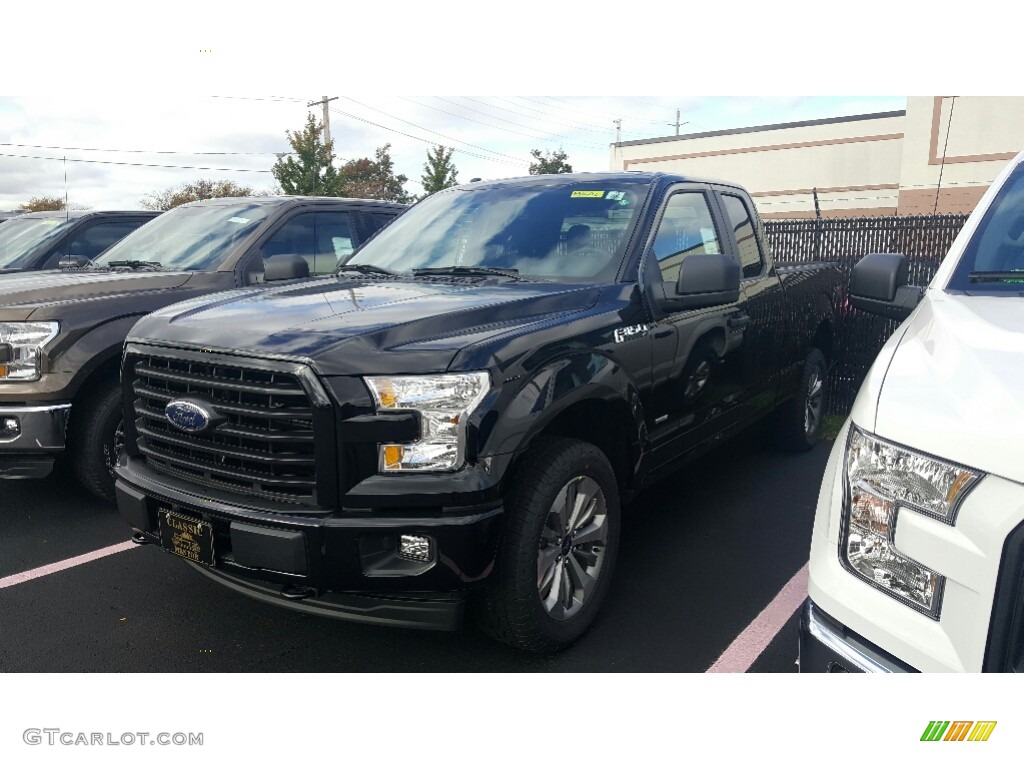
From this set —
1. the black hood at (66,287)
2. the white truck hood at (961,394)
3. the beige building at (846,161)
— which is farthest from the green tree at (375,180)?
the white truck hood at (961,394)

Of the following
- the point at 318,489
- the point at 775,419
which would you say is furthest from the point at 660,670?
the point at 775,419

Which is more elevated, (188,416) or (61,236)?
(61,236)

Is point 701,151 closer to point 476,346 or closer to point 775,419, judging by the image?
point 775,419

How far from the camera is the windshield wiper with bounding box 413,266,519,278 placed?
3549mm

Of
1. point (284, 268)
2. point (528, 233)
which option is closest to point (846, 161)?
point (528, 233)

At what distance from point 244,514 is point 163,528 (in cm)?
50

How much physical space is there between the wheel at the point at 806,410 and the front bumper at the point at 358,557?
369 cm

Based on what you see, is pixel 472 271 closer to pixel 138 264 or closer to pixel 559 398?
pixel 559 398

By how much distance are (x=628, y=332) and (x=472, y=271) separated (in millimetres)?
814

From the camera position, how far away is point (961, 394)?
68.3 inches

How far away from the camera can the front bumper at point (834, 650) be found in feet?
5.80

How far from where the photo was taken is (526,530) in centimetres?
263

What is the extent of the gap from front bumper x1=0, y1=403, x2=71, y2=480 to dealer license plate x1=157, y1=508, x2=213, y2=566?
5.63ft

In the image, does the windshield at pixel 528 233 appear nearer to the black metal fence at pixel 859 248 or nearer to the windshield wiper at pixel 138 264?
the windshield wiper at pixel 138 264
